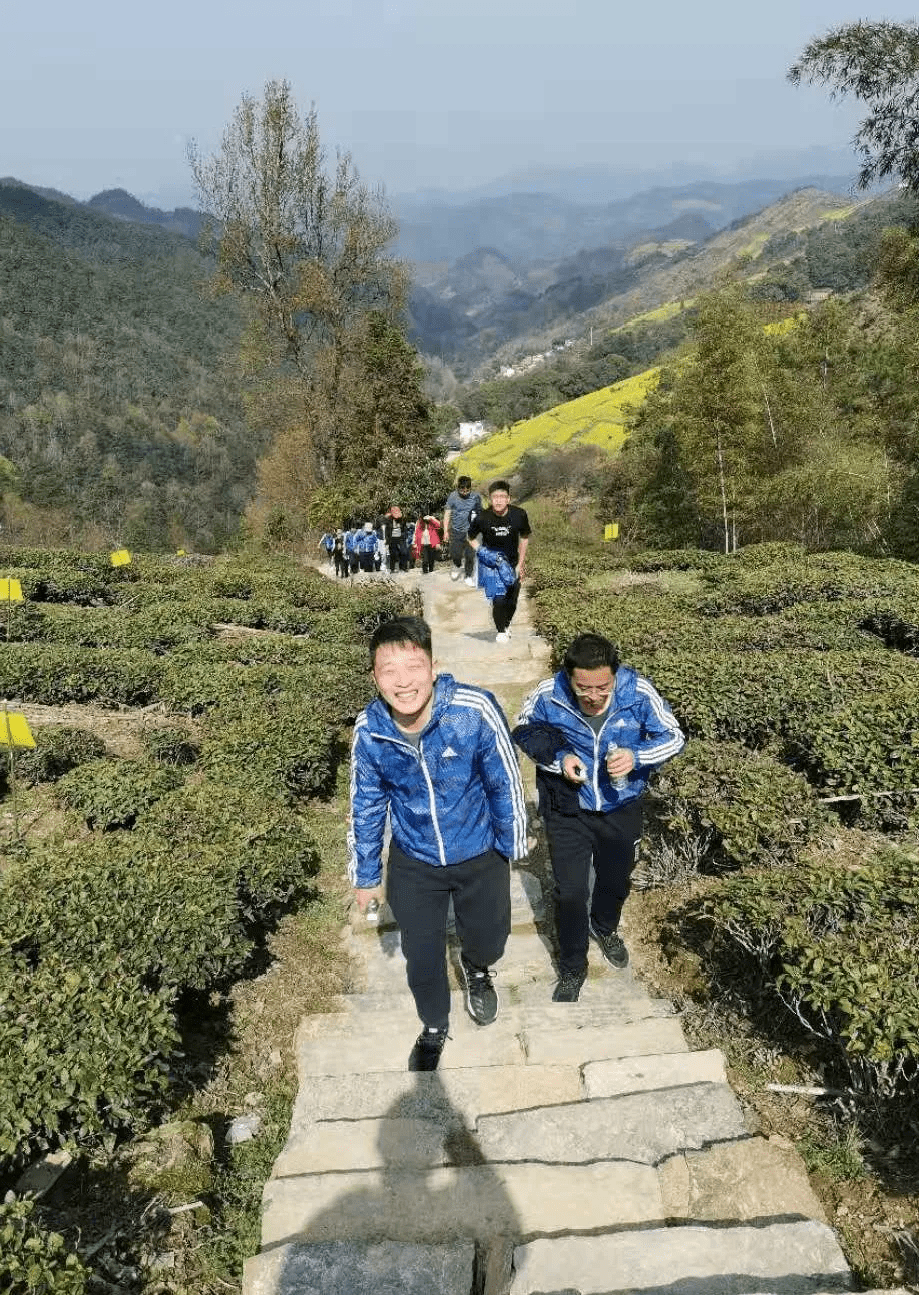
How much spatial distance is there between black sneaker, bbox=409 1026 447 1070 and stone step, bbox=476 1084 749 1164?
1.46 ft

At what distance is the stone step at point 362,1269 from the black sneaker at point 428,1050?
99 centimetres

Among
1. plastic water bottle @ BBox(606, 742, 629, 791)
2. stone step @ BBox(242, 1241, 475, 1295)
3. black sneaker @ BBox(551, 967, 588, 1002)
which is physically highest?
plastic water bottle @ BBox(606, 742, 629, 791)

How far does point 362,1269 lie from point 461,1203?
45 cm

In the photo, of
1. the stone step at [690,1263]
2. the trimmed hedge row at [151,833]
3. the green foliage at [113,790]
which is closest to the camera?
the stone step at [690,1263]

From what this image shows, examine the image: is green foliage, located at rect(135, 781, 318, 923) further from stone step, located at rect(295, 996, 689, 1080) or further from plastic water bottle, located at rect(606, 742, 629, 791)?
plastic water bottle, located at rect(606, 742, 629, 791)

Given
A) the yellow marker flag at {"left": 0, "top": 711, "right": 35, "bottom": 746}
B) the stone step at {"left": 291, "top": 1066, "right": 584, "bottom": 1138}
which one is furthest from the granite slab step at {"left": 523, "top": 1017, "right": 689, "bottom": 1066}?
the yellow marker flag at {"left": 0, "top": 711, "right": 35, "bottom": 746}

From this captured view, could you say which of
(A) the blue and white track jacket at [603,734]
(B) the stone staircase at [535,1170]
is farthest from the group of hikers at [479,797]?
(B) the stone staircase at [535,1170]

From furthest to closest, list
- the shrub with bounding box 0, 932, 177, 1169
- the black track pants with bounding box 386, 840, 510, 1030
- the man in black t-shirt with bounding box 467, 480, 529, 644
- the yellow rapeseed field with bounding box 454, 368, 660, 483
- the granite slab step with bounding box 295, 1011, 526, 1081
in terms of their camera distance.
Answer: the yellow rapeseed field with bounding box 454, 368, 660, 483, the man in black t-shirt with bounding box 467, 480, 529, 644, the granite slab step with bounding box 295, 1011, 526, 1081, the black track pants with bounding box 386, 840, 510, 1030, the shrub with bounding box 0, 932, 177, 1169

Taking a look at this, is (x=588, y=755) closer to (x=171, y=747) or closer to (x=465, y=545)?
(x=171, y=747)

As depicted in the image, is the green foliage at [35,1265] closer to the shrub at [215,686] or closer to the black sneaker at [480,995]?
the black sneaker at [480,995]

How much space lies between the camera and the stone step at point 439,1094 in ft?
10.6

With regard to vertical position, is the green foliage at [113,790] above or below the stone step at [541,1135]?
above

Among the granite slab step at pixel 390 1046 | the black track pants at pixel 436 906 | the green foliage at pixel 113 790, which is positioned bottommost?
the granite slab step at pixel 390 1046

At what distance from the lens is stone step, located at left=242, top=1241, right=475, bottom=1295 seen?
2.28 m
